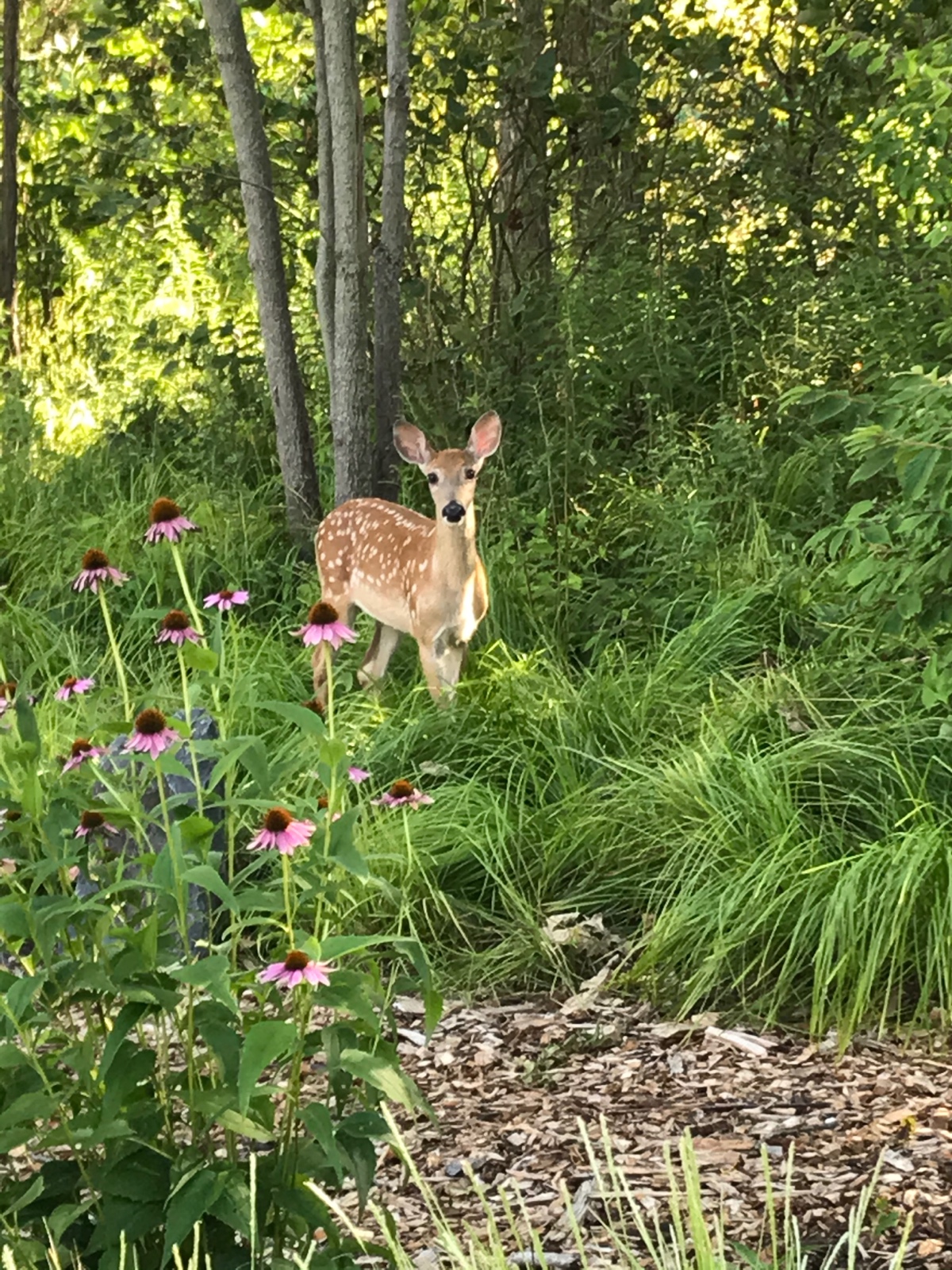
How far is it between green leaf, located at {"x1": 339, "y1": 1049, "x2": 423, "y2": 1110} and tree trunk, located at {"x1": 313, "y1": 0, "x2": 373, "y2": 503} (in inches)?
177

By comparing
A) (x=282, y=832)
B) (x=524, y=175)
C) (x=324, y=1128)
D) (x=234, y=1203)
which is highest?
(x=524, y=175)

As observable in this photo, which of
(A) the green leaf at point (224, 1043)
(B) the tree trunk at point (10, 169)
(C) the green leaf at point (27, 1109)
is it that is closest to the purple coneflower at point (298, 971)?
(A) the green leaf at point (224, 1043)

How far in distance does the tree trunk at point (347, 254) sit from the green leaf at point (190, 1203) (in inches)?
180

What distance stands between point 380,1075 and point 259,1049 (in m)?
0.24

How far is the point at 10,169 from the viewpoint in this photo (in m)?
8.86

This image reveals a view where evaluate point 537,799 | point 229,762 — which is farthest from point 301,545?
point 229,762

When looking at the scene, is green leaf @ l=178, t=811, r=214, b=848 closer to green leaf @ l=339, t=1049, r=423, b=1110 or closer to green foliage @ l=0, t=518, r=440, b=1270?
green foliage @ l=0, t=518, r=440, b=1270

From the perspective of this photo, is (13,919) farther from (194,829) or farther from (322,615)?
(322,615)

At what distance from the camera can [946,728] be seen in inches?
154

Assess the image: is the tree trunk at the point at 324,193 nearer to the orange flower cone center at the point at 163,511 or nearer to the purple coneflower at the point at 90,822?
the orange flower cone center at the point at 163,511

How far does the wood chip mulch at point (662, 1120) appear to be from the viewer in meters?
2.85

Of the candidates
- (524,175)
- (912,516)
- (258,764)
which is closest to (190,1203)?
(258,764)

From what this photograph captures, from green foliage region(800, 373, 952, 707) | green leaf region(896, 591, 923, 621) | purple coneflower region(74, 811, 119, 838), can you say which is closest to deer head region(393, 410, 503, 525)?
green foliage region(800, 373, 952, 707)

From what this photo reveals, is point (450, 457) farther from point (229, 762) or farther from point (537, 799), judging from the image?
point (229, 762)
